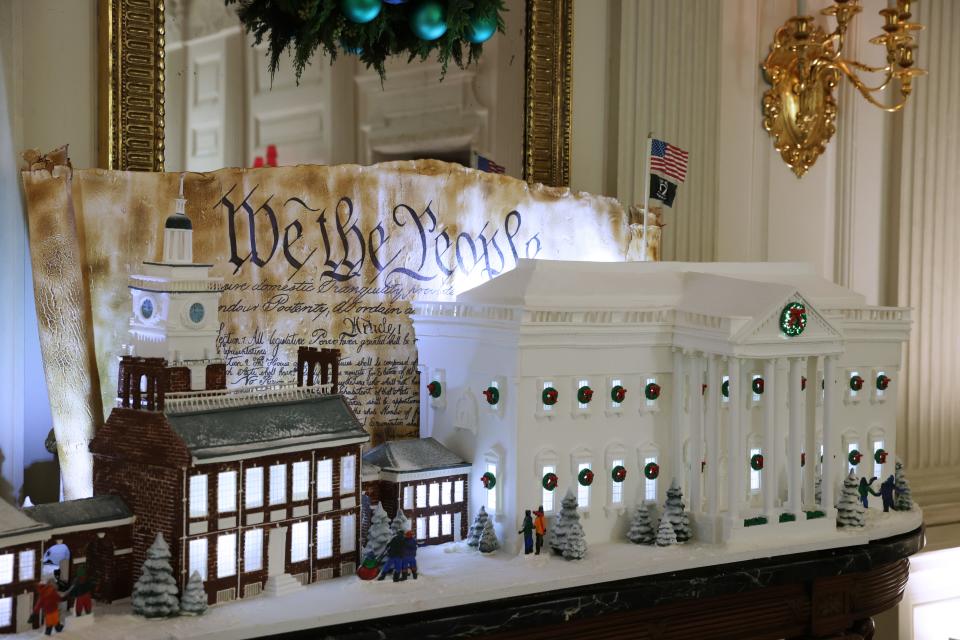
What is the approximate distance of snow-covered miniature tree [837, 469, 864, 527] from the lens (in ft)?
18.2

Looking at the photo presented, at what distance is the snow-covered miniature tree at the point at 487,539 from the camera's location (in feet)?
16.4

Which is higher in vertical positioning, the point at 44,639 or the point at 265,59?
the point at 265,59

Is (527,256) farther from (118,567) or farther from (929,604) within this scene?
(929,604)

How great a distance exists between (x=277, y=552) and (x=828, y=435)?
2.62m

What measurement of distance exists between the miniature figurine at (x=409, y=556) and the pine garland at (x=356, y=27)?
1975mm

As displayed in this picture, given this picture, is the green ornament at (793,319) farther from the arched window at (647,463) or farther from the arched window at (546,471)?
the arched window at (546,471)

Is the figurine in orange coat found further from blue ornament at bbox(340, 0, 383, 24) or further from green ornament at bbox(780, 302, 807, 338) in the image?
green ornament at bbox(780, 302, 807, 338)

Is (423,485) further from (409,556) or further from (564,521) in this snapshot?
(564,521)

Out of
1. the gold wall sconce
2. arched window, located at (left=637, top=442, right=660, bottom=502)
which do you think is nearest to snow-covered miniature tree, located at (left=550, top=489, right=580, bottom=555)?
arched window, located at (left=637, top=442, right=660, bottom=502)

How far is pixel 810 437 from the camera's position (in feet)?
18.3

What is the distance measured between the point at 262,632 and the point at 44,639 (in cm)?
72

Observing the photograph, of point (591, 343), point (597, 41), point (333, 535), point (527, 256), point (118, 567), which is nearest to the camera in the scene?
point (118, 567)

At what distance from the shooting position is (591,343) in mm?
5191

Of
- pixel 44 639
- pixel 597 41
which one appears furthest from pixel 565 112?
pixel 44 639
